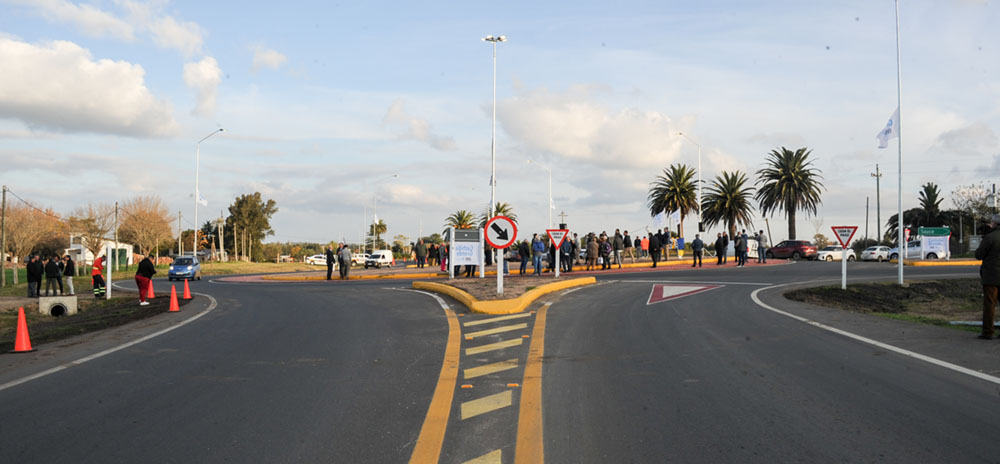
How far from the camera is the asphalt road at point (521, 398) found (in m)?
4.74

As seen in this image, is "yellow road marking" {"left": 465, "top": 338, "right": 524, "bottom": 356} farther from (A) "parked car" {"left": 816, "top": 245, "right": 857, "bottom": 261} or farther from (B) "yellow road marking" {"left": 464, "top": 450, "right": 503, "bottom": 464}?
(A) "parked car" {"left": 816, "top": 245, "right": 857, "bottom": 261}

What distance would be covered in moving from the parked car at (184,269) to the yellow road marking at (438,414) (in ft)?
108

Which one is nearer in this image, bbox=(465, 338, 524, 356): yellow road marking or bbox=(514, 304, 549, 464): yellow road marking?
bbox=(514, 304, 549, 464): yellow road marking

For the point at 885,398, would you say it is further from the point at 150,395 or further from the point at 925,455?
the point at 150,395

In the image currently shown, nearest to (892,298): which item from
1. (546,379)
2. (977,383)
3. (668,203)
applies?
(977,383)

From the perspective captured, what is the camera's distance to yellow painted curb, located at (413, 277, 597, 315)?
1395cm

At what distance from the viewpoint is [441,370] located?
7711 mm

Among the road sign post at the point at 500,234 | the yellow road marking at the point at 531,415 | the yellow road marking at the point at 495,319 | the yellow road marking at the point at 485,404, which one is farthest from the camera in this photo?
the road sign post at the point at 500,234

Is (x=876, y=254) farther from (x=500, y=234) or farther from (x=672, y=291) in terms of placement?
(x=500, y=234)

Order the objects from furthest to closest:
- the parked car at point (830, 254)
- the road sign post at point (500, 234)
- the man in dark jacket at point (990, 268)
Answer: the parked car at point (830, 254), the road sign post at point (500, 234), the man in dark jacket at point (990, 268)

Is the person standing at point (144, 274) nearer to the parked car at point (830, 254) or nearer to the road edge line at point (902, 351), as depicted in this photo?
the road edge line at point (902, 351)

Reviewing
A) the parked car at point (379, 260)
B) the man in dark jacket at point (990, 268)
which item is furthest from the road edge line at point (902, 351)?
the parked car at point (379, 260)

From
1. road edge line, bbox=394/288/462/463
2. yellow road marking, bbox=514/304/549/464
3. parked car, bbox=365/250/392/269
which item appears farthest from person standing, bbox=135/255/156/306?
parked car, bbox=365/250/392/269

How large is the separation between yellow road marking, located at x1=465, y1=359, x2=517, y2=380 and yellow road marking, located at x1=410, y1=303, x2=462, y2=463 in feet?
0.51
